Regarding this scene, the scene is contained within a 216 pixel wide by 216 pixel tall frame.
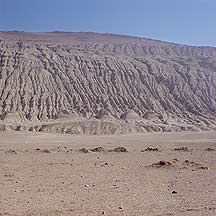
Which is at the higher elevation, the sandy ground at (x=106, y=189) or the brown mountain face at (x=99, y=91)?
the brown mountain face at (x=99, y=91)

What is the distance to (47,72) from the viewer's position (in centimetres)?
8650

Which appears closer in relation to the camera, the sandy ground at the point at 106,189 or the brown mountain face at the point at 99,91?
the sandy ground at the point at 106,189

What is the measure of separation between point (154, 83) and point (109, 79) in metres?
8.49

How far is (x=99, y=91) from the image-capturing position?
85.8 metres

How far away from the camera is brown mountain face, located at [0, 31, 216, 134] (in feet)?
233

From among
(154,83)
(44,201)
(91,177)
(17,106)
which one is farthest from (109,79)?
(44,201)

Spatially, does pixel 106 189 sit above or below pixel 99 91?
below

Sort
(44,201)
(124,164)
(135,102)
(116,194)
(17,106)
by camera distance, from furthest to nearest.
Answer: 1. (135,102)
2. (17,106)
3. (124,164)
4. (116,194)
5. (44,201)

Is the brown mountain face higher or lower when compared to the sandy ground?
higher

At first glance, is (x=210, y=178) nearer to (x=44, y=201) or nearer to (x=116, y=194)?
(x=116, y=194)

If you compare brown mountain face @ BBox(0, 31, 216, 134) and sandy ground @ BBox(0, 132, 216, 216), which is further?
brown mountain face @ BBox(0, 31, 216, 134)

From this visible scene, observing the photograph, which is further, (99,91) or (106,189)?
(99,91)

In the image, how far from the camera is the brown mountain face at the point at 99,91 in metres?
70.9

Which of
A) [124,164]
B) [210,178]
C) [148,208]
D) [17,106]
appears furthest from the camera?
[17,106]
